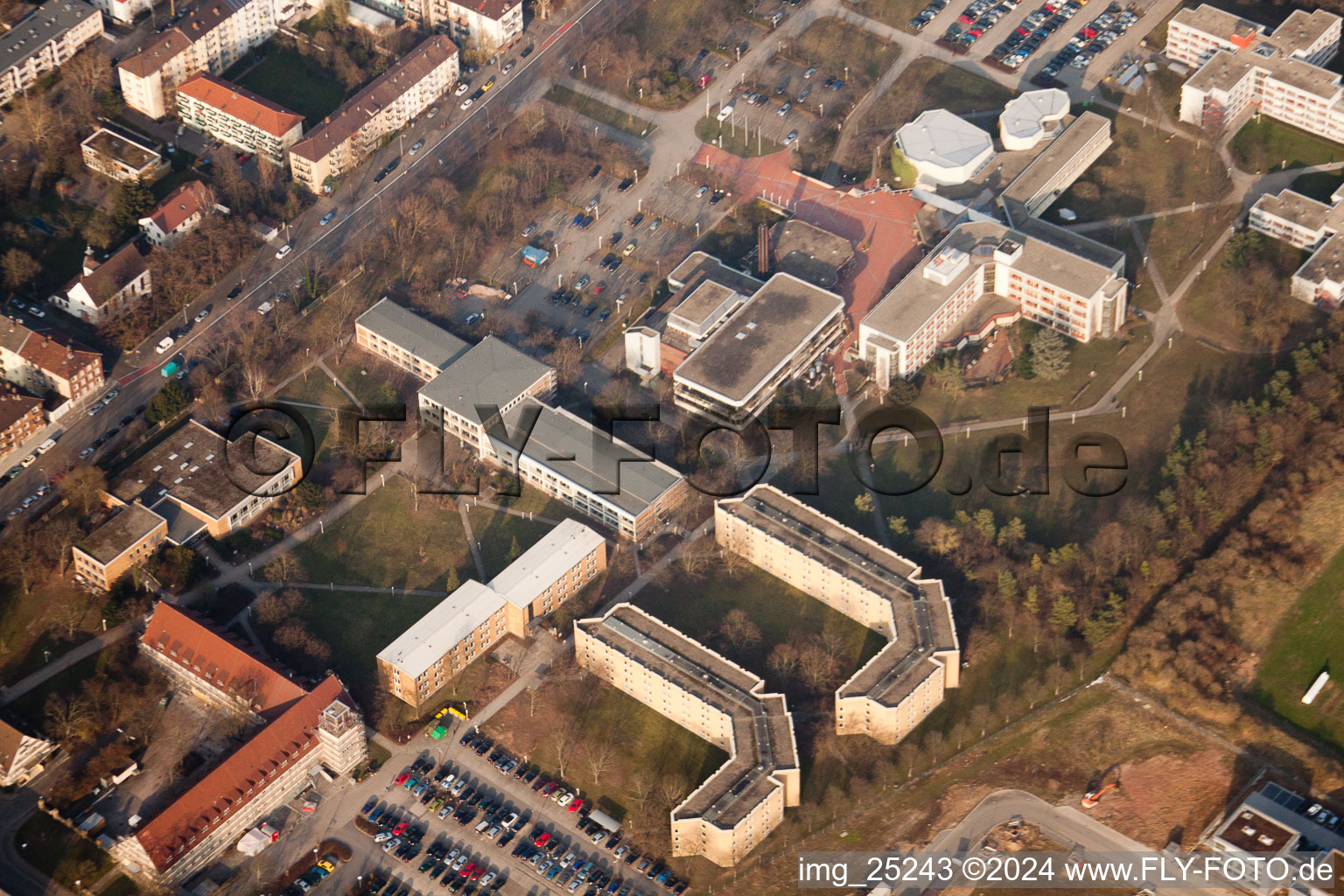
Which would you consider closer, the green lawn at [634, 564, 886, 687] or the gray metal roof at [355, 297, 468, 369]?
the green lawn at [634, 564, 886, 687]

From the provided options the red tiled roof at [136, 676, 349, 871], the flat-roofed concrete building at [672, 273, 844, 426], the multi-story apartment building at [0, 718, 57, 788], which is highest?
the flat-roofed concrete building at [672, 273, 844, 426]

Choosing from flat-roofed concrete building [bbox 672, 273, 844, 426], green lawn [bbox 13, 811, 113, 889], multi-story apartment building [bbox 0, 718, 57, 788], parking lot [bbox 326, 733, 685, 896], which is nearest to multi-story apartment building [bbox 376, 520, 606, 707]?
parking lot [bbox 326, 733, 685, 896]

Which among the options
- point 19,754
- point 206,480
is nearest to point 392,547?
point 206,480

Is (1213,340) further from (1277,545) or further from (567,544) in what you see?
(567,544)

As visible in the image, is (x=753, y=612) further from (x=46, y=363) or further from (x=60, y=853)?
(x=46, y=363)

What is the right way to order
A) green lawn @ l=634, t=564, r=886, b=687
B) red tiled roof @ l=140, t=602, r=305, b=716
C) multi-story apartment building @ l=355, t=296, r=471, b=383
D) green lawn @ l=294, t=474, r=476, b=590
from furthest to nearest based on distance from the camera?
multi-story apartment building @ l=355, t=296, r=471, b=383
green lawn @ l=294, t=474, r=476, b=590
green lawn @ l=634, t=564, r=886, b=687
red tiled roof @ l=140, t=602, r=305, b=716

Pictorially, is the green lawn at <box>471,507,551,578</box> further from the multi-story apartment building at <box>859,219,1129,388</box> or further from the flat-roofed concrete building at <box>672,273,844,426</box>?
the multi-story apartment building at <box>859,219,1129,388</box>

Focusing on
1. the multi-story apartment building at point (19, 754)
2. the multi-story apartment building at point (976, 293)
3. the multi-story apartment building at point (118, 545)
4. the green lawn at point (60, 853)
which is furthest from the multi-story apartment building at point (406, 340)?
the green lawn at point (60, 853)
